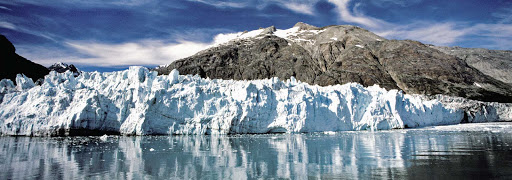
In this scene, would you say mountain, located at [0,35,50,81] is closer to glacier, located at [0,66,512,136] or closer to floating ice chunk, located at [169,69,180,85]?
glacier, located at [0,66,512,136]

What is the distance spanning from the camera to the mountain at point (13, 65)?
151 feet

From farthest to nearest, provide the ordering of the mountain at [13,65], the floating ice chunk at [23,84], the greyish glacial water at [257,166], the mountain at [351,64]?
the mountain at [351,64], the mountain at [13,65], the floating ice chunk at [23,84], the greyish glacial water at [257,166]

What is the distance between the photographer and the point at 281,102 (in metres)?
26.8

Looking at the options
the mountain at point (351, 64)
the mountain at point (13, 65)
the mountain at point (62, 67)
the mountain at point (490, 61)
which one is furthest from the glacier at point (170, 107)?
the mountain at point (490, 61)

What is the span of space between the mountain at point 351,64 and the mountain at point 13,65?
31.4m

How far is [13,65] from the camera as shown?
159 feet

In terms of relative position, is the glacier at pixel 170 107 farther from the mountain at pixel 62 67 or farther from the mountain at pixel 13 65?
the mountain at pixel 62 67

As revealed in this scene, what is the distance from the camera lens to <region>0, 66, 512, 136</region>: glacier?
2330cm

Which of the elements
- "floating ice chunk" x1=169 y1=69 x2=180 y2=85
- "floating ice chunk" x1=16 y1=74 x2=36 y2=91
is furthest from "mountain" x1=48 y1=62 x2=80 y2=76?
"floating ice chunk" x1=169 y1=69 x2=180 y2=85

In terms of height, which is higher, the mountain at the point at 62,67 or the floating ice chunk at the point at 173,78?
the mountain at the point at 62,67

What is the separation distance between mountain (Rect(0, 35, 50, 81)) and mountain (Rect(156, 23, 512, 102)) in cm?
3140

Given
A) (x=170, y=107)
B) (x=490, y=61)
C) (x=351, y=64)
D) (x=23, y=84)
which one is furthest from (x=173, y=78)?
(x=490, y=61)

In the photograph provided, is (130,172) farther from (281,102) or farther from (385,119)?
(385,119)

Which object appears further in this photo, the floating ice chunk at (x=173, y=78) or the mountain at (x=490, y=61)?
the mountain at (x=490, y=61)
